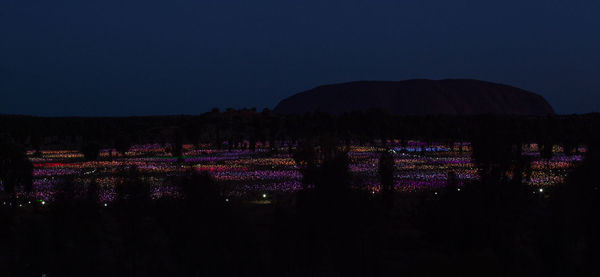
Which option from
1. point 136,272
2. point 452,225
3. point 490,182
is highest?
point 490,182

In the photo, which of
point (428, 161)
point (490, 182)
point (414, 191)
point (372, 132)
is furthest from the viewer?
point (372, 132)

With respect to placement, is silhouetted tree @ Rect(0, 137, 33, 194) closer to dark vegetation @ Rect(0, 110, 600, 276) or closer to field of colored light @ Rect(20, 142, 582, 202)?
field of colored light @ Rect(20, 142, 582, 202)

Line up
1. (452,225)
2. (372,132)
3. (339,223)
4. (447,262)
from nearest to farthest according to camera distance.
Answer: (447,262)
(339,223)
(452,225)
(372,132)

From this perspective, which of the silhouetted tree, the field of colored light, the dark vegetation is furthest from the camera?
the field of colored light

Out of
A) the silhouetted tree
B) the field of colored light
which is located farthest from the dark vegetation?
the field of colored light

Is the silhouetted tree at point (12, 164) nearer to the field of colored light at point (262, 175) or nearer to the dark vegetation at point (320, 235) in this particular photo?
the field of colored light at point (262, 175)

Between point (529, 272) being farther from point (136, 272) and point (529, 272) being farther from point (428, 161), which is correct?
point (428, 161)

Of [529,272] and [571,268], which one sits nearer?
[571,268]

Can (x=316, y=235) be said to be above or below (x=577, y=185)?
below

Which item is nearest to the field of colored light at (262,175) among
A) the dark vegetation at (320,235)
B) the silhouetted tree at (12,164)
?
the silhouetted tree at (12,164)

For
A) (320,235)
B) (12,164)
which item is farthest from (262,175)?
A: (320,235)

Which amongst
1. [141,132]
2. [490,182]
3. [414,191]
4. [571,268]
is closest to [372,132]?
[141,132]
